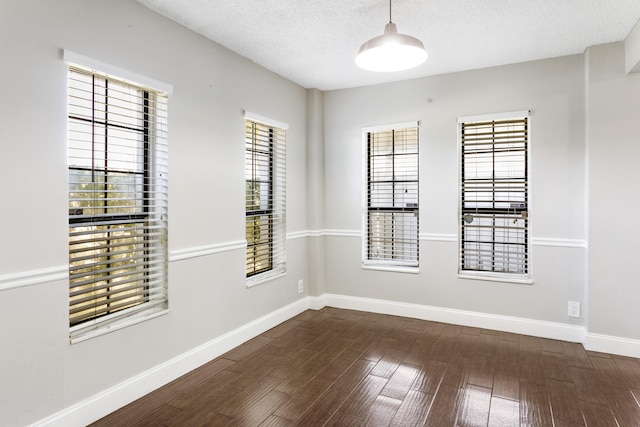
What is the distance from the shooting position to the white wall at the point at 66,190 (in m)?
1.92

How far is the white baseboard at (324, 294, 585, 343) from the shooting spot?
3.57 metres

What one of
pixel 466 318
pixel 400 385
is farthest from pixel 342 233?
pixel 400 385

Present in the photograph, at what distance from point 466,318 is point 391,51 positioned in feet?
9.45

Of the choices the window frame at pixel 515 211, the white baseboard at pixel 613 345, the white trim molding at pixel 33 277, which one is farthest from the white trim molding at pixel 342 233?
the white trim molding at pixel 33 277

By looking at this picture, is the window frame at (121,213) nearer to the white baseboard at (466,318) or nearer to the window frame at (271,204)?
the window frame at (271,204)

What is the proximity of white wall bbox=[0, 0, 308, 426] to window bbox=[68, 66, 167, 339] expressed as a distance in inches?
3.4

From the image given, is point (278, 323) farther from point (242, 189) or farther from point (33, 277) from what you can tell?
point (33, 277)

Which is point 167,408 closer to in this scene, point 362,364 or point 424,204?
point 362,364

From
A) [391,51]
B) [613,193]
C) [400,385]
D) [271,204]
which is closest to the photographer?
[391,51]

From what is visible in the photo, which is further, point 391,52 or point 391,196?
point 391,196

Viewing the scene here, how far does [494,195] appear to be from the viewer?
3857 mm

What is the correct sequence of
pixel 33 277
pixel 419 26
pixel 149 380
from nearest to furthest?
1. pixel 33 277
2. pixel 149 380
3. pixel 419 26

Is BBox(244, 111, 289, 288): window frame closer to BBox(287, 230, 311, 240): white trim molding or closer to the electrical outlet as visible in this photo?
BBox(287, 230, 311, 240): white trim molding

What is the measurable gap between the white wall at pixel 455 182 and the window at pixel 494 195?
0.10 metres
